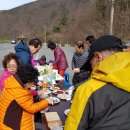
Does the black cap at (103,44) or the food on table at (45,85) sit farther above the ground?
the black cap at (103,44)

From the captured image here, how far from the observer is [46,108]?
14.8 feet

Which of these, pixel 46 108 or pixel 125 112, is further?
pixel 46 108

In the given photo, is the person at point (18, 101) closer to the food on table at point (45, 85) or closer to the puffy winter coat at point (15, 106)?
the puffy winter coat at point (15, 106)

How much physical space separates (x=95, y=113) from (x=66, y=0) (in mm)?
164285

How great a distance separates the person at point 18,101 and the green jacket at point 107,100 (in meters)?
1.96

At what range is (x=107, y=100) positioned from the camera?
195 centimetres

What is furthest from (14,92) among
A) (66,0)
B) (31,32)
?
(66,0)

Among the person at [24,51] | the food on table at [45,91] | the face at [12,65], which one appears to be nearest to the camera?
the face at [12,65]

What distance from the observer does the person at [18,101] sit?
12.7 feet

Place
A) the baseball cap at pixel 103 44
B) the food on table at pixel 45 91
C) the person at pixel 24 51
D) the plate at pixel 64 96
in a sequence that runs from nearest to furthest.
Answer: the baseball cap at pixel 103 44
the plate at pixel 64 96
the food on table at pixel 45 91
the person at pixel 24 51

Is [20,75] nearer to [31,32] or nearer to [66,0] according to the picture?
[31,32]

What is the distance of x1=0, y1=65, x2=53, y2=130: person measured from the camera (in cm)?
387

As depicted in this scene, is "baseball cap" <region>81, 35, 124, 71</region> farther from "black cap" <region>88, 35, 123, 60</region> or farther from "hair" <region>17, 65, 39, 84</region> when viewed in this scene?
"hair" <region>17, 65, 39, 84</region>

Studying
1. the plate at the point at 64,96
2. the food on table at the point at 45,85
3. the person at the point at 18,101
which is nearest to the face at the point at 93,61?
the person at the point at 18,101
